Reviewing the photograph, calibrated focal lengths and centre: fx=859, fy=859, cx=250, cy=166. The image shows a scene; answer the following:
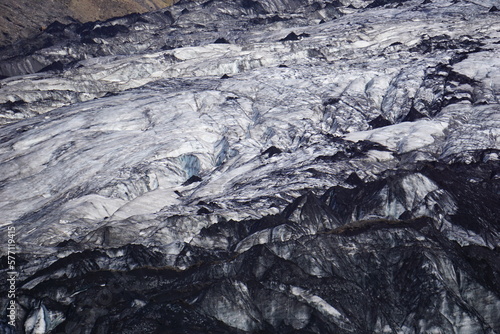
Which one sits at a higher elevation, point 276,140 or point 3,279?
point 3,279

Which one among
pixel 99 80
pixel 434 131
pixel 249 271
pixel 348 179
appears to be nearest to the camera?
pixel 249 271

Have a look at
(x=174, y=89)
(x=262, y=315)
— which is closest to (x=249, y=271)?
(x=262, y=315)

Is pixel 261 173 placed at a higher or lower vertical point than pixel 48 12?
lower

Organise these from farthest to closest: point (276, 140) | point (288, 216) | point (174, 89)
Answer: point (174, 89) < point (276, 140) < point (288, 216)

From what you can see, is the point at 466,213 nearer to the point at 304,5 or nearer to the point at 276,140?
the point at 276,140

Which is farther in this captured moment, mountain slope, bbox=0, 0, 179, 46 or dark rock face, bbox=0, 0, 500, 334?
mountain slope, bbox=0, 0, 179, 46

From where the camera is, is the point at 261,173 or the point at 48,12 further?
the point at 48,12

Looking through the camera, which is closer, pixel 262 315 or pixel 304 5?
pixel 262 315

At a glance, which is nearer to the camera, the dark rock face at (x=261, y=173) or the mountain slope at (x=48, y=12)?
the dark rock face at (x=261, y=173)
